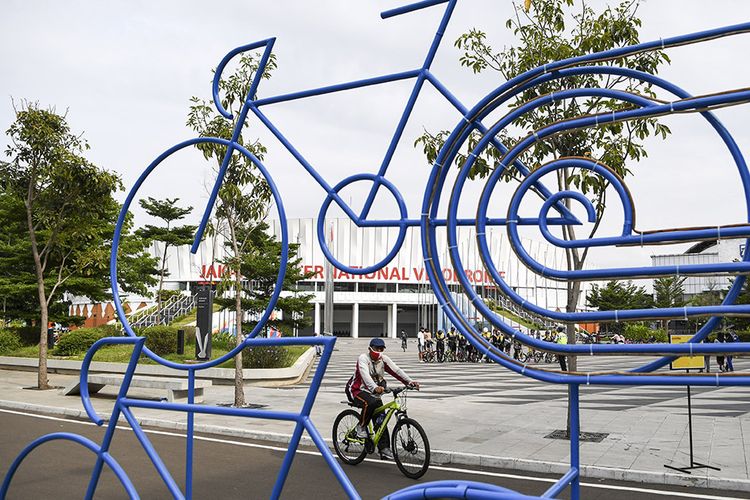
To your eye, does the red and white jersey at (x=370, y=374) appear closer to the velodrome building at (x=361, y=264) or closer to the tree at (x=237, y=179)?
the tree at (x=237, y=179)

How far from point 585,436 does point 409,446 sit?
341 centimetres

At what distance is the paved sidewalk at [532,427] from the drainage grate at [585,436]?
4.4 inches

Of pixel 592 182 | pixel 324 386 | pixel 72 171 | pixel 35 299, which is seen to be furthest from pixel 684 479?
pixel 35 299

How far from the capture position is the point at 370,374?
30.0ft

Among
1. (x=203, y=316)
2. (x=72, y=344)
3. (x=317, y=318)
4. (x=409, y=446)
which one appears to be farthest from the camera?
(x=317, y=318)

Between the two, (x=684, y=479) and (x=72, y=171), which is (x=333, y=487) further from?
(x=72, y=171)

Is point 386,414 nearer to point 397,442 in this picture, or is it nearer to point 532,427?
point 397,442

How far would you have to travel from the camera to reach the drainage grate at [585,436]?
10.2m

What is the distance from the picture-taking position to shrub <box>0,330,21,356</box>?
2639cm

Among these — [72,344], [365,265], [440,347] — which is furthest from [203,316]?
[365,265]

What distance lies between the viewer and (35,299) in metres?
29.3

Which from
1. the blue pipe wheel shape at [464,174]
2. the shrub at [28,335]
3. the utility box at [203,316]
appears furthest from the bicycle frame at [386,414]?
the shrub at [28,335]

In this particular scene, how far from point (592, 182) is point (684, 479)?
3446 mm

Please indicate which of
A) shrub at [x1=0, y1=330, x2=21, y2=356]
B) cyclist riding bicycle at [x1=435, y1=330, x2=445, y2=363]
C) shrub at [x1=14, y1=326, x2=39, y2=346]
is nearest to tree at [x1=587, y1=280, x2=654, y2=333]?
cyclist riding bicycle at [x1=435, y1=330, x2=445, y2=363]
